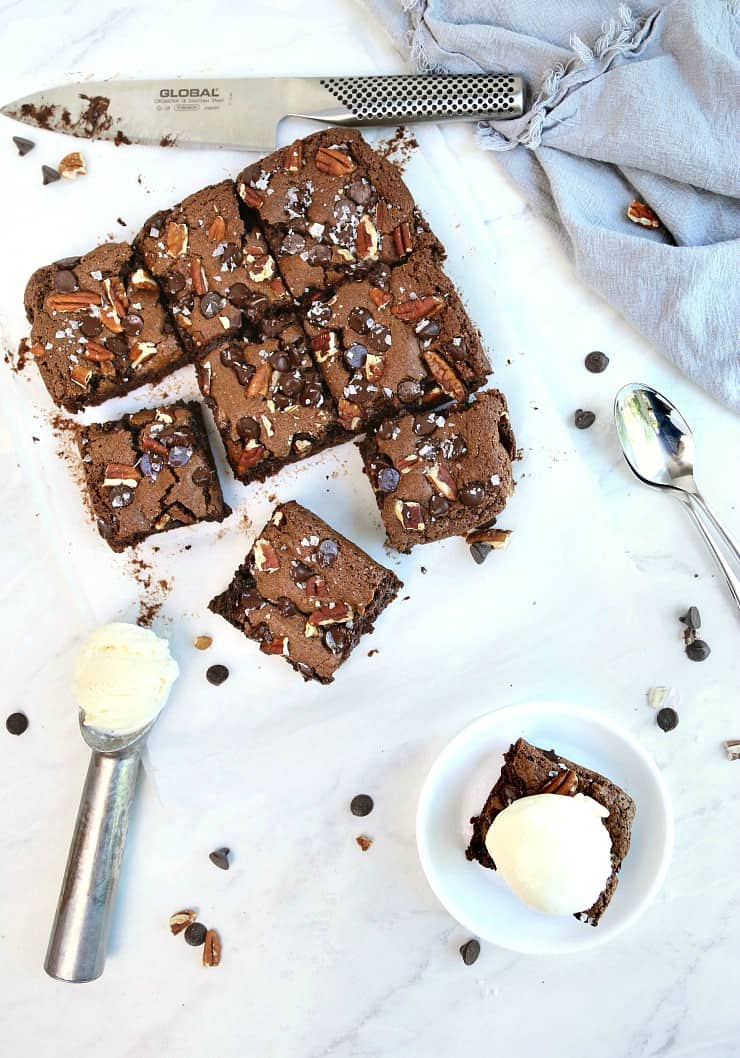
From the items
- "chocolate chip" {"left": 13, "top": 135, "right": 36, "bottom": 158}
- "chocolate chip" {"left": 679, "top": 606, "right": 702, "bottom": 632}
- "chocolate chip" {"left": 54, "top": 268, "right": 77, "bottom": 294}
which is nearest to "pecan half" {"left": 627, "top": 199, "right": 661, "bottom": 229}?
"chocolate chip" {"left": 679, "top": 606, "right": 702, "bottom": 632}

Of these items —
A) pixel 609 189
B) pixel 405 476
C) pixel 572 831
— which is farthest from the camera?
pixel 609 189

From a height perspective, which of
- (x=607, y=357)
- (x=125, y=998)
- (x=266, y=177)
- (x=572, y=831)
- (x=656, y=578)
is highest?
(x=266, y=177)

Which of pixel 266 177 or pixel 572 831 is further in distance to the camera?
pixel 266 177

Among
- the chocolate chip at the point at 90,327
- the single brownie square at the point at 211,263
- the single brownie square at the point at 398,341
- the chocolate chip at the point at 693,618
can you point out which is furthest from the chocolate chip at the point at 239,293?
the chocolate chip at the point at 693,618

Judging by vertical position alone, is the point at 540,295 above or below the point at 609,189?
below

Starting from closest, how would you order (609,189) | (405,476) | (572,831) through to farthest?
(572,831)
(405,476)
(609,189)

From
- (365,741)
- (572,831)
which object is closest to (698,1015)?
(572,831)

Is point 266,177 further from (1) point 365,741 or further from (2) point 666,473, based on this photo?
(1) point 365,741
